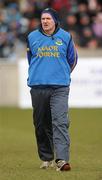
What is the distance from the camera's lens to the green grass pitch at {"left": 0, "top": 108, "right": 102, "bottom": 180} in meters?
10.3

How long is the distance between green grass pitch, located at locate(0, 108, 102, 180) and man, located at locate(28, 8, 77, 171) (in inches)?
18.7

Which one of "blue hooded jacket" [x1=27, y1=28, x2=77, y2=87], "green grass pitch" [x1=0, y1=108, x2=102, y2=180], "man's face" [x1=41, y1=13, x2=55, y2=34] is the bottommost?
"green grass pitch" [x1=0, y1=108, x2=102, y2=180]

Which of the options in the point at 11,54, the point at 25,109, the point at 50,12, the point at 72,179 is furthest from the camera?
the point at 11,54

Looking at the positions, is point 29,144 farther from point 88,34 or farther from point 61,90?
point 88,34

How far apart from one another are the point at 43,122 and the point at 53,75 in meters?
0.72

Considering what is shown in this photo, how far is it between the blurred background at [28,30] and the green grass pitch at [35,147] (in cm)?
125

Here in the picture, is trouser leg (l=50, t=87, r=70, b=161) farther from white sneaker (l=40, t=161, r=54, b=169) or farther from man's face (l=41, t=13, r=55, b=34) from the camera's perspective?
man's face (l=41, t=13, r=55, b=34)

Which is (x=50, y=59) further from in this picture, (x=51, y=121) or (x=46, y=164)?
(x=46, y=164)

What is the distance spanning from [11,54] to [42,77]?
15040 mm

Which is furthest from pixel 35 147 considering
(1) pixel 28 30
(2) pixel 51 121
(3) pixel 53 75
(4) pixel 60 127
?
(1) pixel 28 30

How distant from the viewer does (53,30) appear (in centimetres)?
1074

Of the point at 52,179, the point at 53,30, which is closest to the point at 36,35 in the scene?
the point at 53,30

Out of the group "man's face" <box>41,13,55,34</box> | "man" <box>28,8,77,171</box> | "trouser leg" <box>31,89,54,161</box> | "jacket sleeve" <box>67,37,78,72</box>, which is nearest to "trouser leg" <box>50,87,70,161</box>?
"man" <box>28,8,77,171</box>

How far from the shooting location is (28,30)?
26844 millimetres
